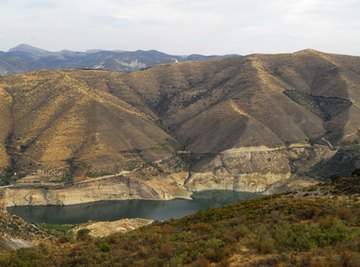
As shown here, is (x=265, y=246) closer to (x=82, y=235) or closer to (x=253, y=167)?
(x=82, y=235)

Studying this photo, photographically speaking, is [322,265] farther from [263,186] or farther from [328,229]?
[263,186]

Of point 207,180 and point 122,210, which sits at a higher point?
point 207,180

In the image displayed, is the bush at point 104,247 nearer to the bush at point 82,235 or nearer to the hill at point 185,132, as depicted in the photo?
the bush at point 82,235

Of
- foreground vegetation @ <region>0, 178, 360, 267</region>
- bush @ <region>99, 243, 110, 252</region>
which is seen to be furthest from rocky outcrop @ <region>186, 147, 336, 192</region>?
bush @ <region>99, 243, 110, 252</region>

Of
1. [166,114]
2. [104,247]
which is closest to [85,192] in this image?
[166,114]

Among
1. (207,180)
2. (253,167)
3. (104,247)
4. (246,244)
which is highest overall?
(246,244)

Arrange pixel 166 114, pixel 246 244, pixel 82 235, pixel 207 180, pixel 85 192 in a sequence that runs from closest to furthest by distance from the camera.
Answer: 1. pixel 246 244
2. pixel 82 235
3. pixel 85 192
4. pixel 207 180
5. pixel 166 114

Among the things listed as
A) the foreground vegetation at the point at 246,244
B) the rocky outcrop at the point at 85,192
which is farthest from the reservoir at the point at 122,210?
the foreground vegetation at the point at 246,244

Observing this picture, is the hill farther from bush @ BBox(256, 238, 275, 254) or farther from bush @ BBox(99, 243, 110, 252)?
bush @ BBox(256, 238, 275, 254)
